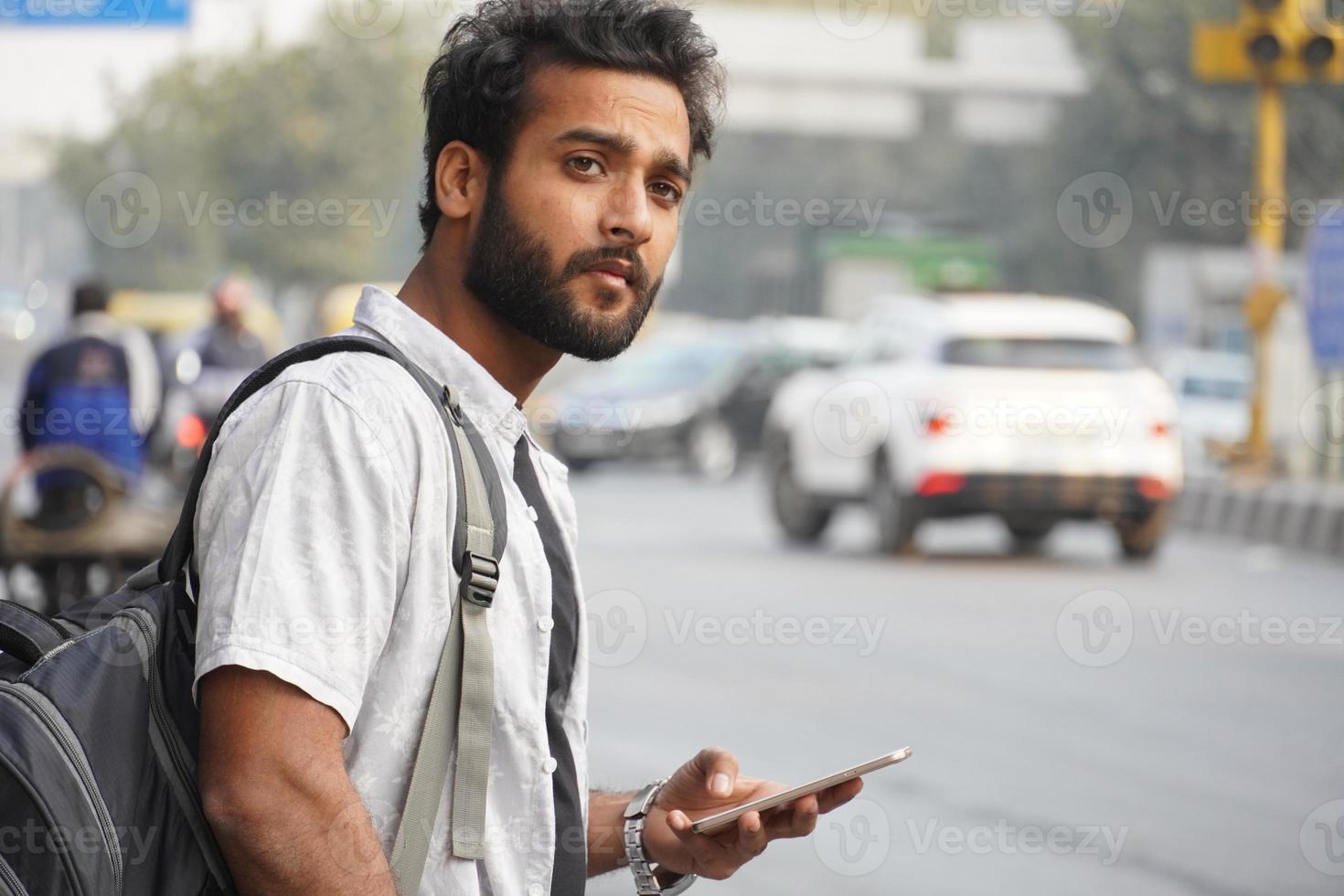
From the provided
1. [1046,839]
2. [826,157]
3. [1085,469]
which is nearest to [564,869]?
[1046,839]

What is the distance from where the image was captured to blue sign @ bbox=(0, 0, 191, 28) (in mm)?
10172

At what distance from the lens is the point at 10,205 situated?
1529 inches

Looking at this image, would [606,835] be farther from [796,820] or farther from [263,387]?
[263,387]

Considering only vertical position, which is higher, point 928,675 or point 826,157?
point 826,157

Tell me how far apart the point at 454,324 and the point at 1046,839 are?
4.22 meters

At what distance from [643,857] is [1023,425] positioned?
11240 millimetres

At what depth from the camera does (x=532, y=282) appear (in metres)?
2.09

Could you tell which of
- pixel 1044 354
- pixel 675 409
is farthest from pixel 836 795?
pixel 675 409

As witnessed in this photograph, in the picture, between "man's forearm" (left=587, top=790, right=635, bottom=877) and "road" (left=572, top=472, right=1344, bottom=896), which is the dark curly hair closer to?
"man's forearm" (left=587, top=790, right=635, bottom=877)

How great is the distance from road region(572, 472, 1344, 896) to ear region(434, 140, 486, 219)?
2.97 ft

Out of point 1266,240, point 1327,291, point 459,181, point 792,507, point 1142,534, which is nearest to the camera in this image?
point 459,181

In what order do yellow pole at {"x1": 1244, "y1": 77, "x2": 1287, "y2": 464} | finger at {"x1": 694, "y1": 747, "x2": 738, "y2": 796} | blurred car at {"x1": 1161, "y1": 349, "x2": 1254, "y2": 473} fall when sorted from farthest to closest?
1. blurred car at {"x1": 1161, "y1": 349, "x2": 1254, "y2": 473}
2. yellow pole at {"x1": 1244, "y1": 77, "x2": 1287, "y2": 464}
3. finger at {"x1": 694, "y1": 747, "x2": 738, "y2": 796}

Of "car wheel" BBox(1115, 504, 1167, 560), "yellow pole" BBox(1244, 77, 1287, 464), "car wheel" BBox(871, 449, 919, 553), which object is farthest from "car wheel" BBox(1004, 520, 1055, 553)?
"yellow pole" BBox(1244, 77, 1287, 464)

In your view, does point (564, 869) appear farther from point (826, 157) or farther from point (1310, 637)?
point (826, 157)
